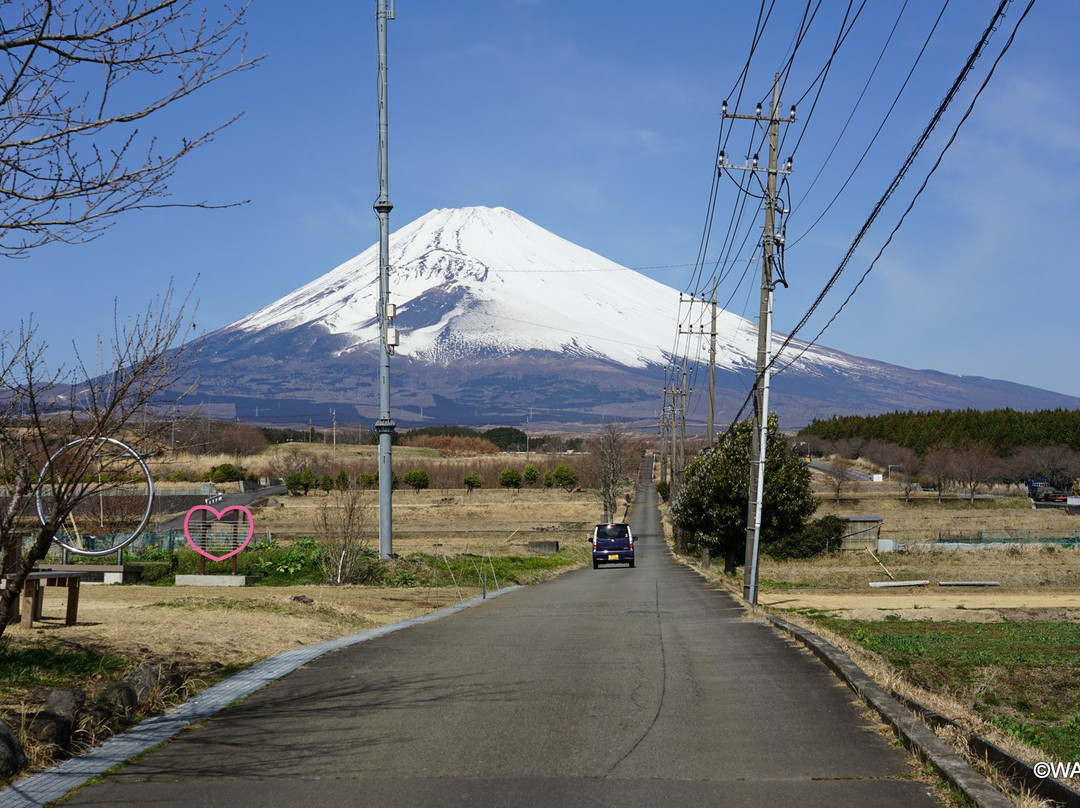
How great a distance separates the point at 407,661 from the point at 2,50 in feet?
22.8

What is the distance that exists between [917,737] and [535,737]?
8.52 ft

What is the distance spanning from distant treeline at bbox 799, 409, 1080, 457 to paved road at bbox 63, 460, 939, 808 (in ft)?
404

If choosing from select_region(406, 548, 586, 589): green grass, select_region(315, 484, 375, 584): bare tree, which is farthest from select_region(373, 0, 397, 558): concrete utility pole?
select_region(406, 548, 586, 589): green grass

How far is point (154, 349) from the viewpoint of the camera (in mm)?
9555

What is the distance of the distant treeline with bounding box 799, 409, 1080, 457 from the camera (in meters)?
126

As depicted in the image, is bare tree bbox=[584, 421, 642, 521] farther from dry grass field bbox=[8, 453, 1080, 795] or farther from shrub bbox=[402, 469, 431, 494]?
shrub bbox=[402, 469, 431, 494]

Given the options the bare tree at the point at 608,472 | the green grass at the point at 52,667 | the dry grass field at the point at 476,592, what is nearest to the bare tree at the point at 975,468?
the dry grass field at the point at 476,592

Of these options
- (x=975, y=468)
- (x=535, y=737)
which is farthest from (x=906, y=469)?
(x=535, y=737)

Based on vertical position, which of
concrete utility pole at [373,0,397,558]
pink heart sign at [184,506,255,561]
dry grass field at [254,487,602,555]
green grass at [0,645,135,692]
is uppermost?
concrete utility pole at [373,0,397,558]

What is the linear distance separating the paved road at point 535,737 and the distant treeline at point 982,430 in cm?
12319

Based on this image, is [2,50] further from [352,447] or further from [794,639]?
[352,447]

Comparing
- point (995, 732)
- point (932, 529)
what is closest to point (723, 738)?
point (995, 732)

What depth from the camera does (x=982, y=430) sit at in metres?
136

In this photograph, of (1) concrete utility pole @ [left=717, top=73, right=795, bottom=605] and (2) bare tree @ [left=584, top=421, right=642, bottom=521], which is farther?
(2) bare tree @ [left=584, top=421, right=642, bottom=521]
